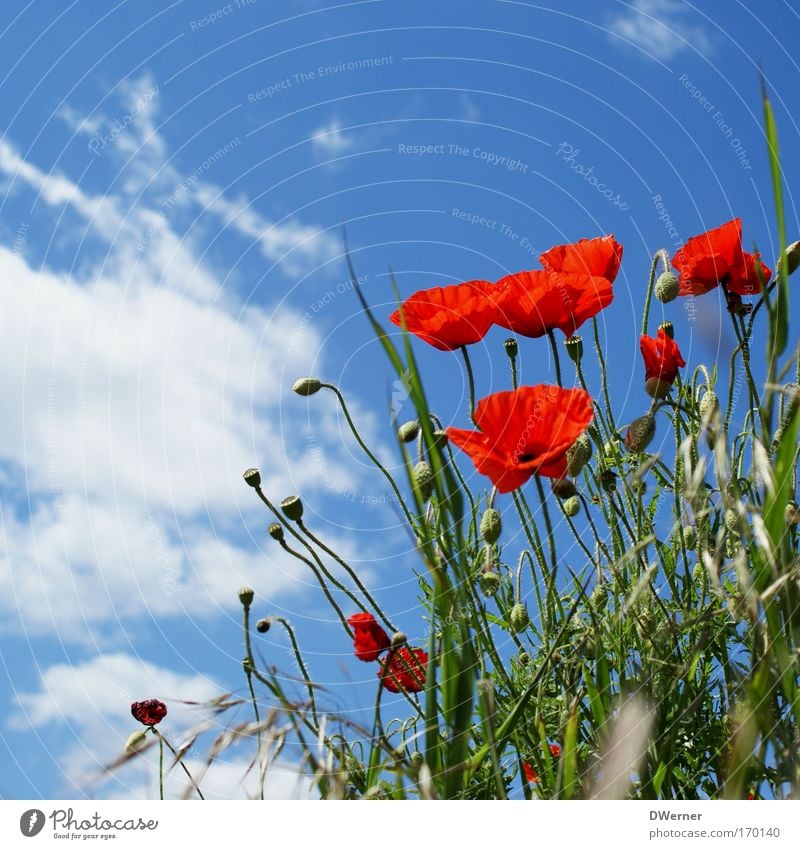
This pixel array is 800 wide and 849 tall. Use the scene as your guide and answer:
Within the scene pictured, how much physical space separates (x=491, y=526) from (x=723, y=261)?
0.61 metres

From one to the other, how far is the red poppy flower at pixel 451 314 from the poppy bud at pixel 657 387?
0.26m

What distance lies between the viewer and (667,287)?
5.15ft

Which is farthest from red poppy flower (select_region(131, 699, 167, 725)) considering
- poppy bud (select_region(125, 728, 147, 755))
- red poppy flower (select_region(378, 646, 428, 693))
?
red poppy flower (select_region(378, 646, 428, 693))

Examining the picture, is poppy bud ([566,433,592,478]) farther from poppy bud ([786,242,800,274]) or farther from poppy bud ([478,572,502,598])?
poppy bud ([786,242,800,274])

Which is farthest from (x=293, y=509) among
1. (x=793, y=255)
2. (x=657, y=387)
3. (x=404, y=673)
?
(x=793, y=255)

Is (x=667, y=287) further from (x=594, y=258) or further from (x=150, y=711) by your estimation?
(x=150, y=711)

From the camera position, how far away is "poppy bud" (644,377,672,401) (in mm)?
1400

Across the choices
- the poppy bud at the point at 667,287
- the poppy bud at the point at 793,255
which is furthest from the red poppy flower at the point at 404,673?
the poppy bud at the point at 793,255

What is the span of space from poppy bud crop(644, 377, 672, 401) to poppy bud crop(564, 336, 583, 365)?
4.6 inches

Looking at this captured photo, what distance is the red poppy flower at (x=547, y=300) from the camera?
137 cm
